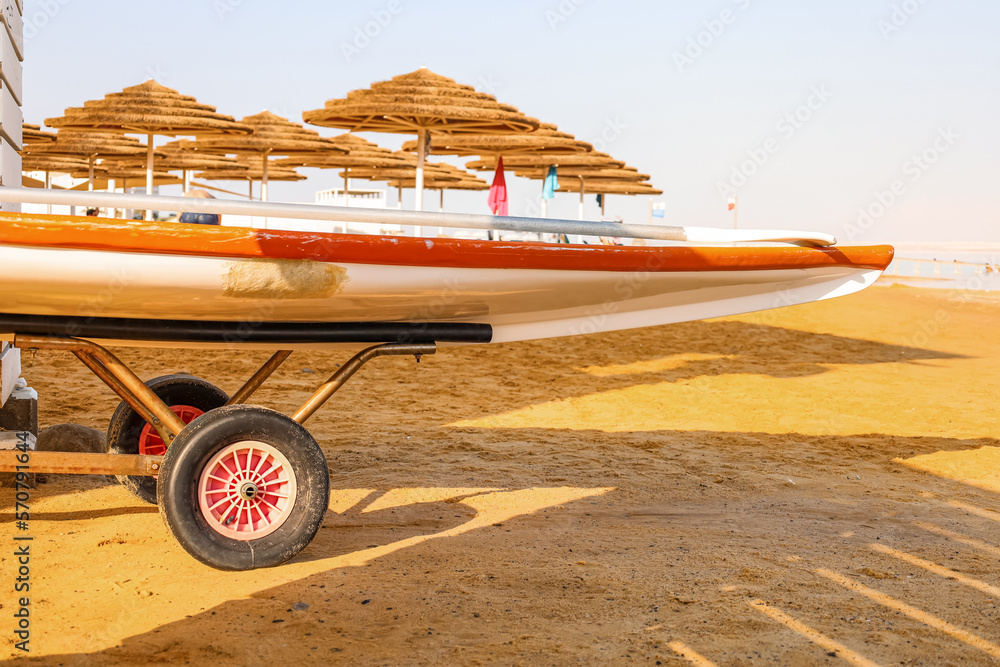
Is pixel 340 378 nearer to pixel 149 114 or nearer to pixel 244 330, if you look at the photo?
pixel 244 330

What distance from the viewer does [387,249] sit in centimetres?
315

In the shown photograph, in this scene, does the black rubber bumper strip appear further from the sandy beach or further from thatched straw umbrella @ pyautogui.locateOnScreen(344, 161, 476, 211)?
thatched straw umbrella @ pyautogui.locateOnScreen(344, 161, 476, 211)

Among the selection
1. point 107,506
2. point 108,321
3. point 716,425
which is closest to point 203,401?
point 107,506

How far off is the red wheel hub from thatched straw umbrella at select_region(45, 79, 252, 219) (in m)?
8.81

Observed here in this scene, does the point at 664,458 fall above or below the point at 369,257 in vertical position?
below

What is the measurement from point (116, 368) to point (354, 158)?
15378mm

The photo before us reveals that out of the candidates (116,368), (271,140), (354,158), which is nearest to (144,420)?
(116,368)

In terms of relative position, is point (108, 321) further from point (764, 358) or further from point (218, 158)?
point (218, 158)

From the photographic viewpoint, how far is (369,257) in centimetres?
314

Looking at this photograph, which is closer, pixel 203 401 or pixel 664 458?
pixel 203 401

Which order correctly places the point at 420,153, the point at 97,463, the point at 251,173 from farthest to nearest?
the point at 251,173, the point at 420,153, the point at 97,463

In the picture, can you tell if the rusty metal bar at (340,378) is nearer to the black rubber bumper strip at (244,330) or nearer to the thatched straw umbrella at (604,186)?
the black rubber bumper strip at (244,330)

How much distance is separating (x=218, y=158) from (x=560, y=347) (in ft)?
42.9

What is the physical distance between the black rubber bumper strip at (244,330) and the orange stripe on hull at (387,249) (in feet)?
1.52
